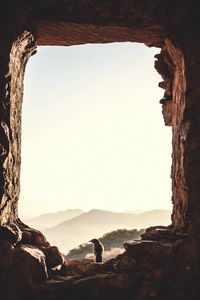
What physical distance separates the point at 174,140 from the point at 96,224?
376 ft

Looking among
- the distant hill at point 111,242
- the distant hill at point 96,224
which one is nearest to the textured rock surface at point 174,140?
the distant hill at point 111,242

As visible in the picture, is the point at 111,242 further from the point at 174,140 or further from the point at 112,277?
the point at 112,277

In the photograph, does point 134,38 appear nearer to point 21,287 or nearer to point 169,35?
point 169,35

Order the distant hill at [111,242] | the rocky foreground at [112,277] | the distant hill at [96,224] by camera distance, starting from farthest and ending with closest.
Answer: the distant hill at [96,224]
the distant hill at [111,242]
the rocky foreground at [112,277]

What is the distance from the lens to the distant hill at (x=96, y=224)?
106312 mm

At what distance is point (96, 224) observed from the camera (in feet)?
390

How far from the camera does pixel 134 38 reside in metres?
6.43

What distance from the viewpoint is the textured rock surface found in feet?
16.8

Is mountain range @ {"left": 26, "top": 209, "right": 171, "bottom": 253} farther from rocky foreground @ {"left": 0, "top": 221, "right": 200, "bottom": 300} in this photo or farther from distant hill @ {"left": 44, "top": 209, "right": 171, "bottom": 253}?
rocky foreground @ {"left": 0, "top": 221, "right": 200, "bottom": 300}

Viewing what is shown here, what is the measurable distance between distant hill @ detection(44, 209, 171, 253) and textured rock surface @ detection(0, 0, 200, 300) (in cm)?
9452

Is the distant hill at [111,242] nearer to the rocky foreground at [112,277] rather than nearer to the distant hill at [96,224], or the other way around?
the rocky foreground at [112,277]

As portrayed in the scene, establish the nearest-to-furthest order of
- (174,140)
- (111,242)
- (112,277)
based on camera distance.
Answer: (112,277) < (174,140) < (111,242)

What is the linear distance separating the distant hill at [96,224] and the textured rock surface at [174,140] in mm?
94522

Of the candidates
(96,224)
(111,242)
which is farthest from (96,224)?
(111,242)
